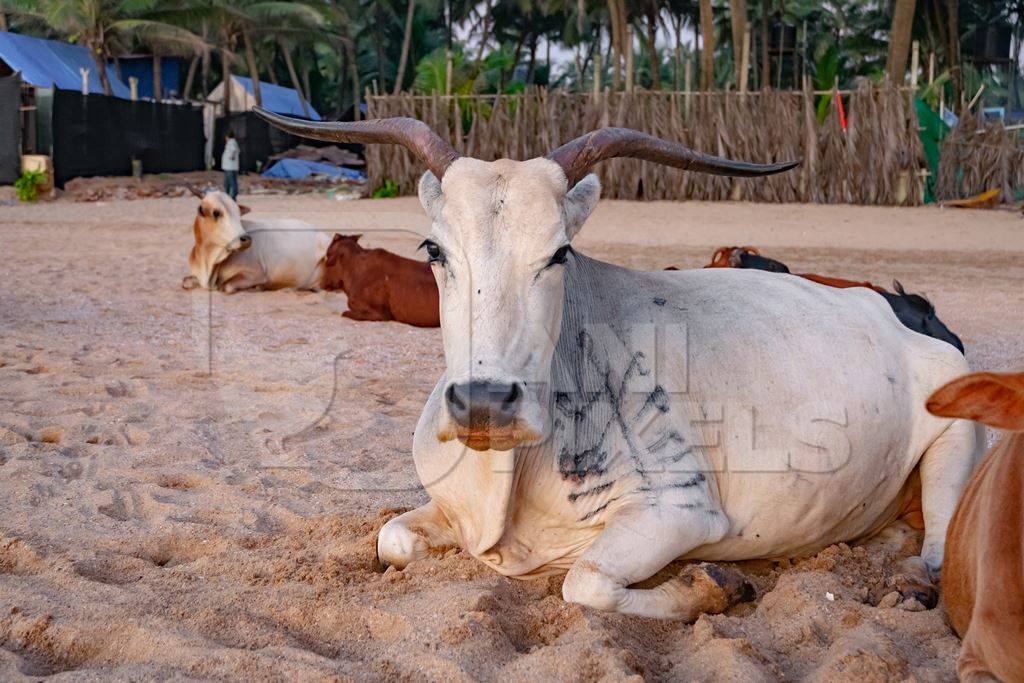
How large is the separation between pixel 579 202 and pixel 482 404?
2.95 feet

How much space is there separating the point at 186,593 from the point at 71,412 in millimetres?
2568

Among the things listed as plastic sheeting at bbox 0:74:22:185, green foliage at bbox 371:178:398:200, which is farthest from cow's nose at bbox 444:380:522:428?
plastic sheeting at bbox 0:74:22:185

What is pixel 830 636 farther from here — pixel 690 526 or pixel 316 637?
pixel 316 637

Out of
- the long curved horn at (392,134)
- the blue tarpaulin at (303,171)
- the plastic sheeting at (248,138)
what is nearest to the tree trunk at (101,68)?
the plastic sheeting at (248,138)

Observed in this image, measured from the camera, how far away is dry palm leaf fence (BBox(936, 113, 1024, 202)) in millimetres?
19000

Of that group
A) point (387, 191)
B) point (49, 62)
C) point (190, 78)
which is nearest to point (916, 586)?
point (387, 191)

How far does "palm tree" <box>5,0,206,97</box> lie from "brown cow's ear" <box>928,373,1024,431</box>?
3351cm

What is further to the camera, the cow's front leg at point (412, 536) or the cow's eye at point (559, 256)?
the cow's front leg at point (412, 536)

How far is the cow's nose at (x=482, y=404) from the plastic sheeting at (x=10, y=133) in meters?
23.7

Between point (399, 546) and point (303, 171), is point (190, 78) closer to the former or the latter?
point (303, 171)

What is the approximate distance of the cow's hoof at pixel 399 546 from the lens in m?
3.73

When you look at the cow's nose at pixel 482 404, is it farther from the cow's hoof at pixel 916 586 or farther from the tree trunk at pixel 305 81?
the tree trunk at pixel 305 81

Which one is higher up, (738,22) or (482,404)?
(738,22)

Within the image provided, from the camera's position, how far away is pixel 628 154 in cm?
396
